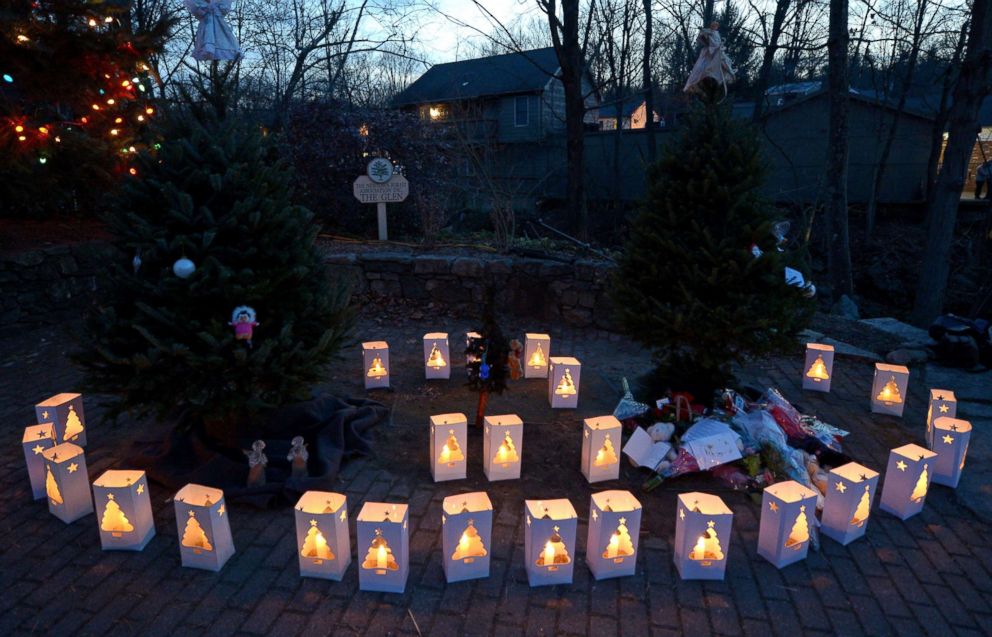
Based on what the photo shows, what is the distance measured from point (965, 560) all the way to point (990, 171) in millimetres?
13543

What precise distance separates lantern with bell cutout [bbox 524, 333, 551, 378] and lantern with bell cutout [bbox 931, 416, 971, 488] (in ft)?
9.85

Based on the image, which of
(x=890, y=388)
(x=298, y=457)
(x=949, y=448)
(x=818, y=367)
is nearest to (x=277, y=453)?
(x=298, y=457)

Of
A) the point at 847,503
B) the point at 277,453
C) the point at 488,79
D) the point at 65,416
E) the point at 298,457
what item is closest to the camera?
the point at 847,503

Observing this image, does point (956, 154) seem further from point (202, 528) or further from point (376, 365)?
point (202, 528)

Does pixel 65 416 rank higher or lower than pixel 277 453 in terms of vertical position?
higher

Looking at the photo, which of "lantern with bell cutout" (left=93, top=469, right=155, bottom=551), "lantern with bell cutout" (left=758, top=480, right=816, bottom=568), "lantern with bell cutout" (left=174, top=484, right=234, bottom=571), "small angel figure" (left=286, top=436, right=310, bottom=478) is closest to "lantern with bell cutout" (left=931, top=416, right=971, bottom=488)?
"lantern with bell cutout" (left=758, top=480, right=816, bottom=568)

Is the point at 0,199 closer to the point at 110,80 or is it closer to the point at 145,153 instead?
the point at 110,80

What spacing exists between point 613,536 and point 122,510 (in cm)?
250

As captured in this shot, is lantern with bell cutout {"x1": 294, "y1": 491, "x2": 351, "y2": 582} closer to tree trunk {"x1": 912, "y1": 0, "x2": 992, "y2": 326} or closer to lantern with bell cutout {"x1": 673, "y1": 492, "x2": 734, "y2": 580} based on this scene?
lantern with bell cutout {"x1": 673, "y1": 492, "x2": 734, "y2": 580}

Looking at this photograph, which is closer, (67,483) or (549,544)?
(549,544)

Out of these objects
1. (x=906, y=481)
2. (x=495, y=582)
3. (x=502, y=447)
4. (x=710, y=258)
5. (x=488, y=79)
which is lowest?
(x=495, y=582)

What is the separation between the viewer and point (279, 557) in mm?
3092

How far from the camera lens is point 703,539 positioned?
2930 millimetres

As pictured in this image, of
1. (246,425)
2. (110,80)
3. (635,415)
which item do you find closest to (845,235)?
(635,415)
